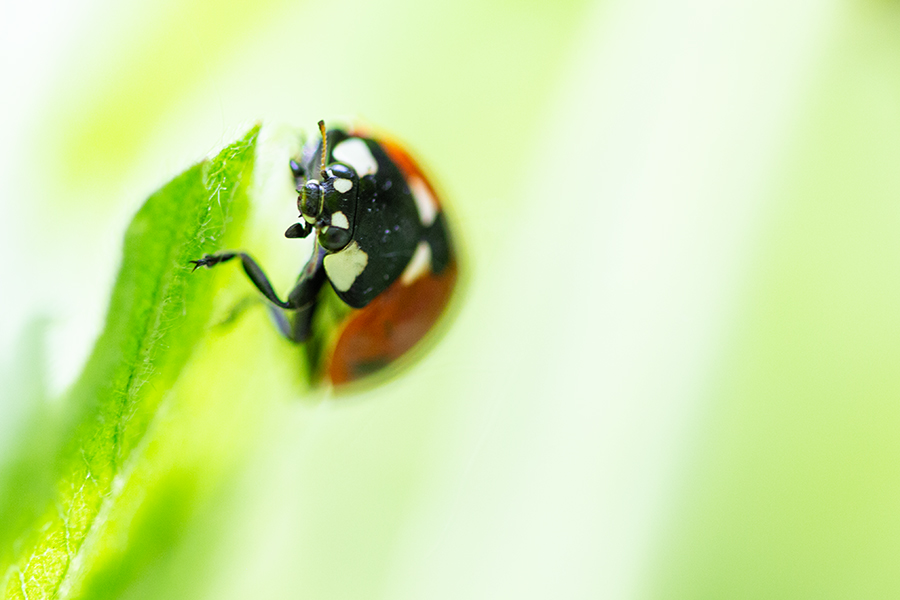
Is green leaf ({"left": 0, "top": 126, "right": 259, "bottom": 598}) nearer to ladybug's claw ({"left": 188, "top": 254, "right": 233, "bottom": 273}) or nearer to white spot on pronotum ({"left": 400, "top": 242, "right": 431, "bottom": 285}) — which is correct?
ladybug's claw ({"left": 188, "top": 254, "right": 233, "bottom": 273})

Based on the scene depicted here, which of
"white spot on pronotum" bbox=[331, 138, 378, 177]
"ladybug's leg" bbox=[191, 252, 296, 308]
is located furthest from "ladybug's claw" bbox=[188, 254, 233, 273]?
"white spot on pronotum" bbox=[331, 138, 378, 177]

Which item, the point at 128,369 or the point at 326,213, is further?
Answer: the point at 326,213

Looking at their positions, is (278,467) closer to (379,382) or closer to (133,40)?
(379,382)

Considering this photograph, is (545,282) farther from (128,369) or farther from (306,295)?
(128,369)

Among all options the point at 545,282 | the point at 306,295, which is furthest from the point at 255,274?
the point at 545,282

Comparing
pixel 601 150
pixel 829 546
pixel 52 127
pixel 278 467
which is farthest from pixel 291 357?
pixel 829 546

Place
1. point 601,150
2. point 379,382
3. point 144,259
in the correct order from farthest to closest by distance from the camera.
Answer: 1. point 601,150
2. point 379,382
3. point 144,259

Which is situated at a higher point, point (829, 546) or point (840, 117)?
point (840, 117)
